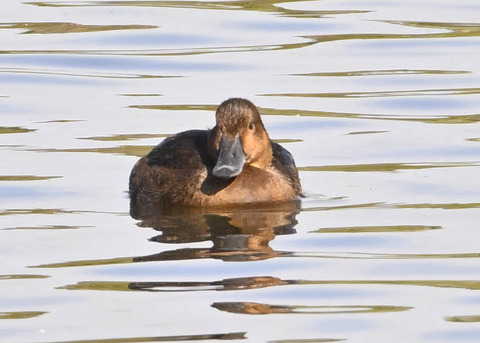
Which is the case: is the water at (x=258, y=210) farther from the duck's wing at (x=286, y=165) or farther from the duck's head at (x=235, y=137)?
the duck's head at (x=235, y=137)

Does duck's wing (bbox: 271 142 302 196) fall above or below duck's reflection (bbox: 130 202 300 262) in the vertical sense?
above

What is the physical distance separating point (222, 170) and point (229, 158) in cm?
16

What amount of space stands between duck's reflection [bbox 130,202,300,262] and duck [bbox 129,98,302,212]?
120mm

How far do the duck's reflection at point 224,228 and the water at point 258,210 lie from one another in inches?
1.2

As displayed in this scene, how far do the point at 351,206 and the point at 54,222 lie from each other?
212 centimetres

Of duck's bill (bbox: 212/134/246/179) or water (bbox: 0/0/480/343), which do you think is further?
duck's bill (bbox: 212/134/246/179)

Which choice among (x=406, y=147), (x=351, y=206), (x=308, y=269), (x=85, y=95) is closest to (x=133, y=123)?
(x=85, y=95)

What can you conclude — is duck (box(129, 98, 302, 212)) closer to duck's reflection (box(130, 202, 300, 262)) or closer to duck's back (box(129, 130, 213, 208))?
duck's back (box(129, 130, 213, 208))

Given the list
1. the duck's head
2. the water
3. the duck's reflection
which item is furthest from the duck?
the water

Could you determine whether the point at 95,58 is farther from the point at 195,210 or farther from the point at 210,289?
the point at 210,289

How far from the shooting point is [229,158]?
11.0 meters

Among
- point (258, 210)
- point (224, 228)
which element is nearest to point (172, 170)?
point (258, 210)

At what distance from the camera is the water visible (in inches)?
310

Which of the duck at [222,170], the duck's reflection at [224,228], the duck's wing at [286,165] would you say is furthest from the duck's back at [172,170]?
the duck's wing at [286,165]
